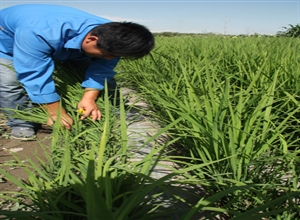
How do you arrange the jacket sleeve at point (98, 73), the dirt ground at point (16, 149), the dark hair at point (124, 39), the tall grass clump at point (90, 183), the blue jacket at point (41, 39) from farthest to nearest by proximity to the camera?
1. the jacket sleeve at point (98, 73)
2. the blue jacket at point (41, 39)
3. the dark hair at point (124, 39)
4. the dirt ground at point (16, 149)
5. the tall grass clump at point (90, 183)

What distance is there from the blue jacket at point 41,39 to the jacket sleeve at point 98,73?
0.9 inches

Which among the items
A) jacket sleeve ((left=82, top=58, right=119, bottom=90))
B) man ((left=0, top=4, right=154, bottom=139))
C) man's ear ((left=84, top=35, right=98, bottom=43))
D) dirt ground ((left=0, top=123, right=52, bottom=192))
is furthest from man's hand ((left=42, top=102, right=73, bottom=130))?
man's ear ((left=84, top=35, right=98, bottom=43))

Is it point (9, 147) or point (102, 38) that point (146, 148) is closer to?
point (102, 38)

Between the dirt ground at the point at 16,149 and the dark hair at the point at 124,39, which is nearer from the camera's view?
the dirt ground at the point at 16,149

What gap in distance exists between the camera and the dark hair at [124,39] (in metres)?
1.38

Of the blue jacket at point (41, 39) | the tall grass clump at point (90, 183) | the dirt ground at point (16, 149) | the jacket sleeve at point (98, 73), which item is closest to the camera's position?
the tall grass clump at point (90, 183)

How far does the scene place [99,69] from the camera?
72.7 inches

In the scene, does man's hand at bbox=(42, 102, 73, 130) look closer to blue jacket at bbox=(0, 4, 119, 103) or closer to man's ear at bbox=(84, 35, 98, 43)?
blue jacket at bbox=(0, 4, 119, 103)

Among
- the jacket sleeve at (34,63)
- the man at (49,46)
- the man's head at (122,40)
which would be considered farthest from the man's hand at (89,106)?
the man's head at (122,40)

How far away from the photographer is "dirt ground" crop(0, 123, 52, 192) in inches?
48.2

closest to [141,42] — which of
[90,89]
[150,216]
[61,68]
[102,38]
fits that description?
[102,38]

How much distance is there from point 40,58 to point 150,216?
1.09 metres

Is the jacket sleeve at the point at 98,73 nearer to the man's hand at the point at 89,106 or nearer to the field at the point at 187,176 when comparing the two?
the man's hand at the point at 89,106

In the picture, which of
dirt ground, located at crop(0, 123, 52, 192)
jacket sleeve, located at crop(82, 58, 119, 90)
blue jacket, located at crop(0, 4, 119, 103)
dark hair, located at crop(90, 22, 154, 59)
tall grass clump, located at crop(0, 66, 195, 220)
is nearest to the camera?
tall grass clump, located at crop(0, 66, 195, 220)
